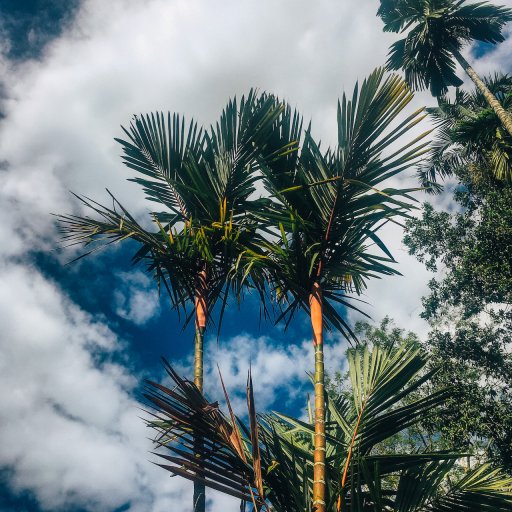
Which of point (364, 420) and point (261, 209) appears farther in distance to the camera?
point (261, 209)

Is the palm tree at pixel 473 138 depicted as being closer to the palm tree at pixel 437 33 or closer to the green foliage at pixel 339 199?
the palm tree at pixel 437 33

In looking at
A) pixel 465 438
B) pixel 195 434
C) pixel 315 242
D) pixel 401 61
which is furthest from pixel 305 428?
pixel 401 61

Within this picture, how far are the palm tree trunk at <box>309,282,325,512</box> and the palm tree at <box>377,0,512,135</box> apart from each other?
347 inches

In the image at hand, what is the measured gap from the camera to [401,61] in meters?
11.9

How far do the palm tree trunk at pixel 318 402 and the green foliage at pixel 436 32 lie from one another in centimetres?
1026

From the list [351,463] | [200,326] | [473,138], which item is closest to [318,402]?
[351,463]

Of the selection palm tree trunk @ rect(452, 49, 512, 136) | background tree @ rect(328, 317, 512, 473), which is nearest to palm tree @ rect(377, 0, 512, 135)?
palm tree trunk @ rect(452, 49, 512, 136)

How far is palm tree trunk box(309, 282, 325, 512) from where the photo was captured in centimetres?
216

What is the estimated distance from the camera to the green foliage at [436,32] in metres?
10.4

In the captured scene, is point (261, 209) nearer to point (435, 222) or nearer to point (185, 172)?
point (185, 172)

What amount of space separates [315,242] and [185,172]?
63.4 inches

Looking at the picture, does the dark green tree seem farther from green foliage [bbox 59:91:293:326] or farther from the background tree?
green foliage [bbox 59:91:293:326]

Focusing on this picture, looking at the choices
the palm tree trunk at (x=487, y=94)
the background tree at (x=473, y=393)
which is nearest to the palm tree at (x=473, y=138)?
the palm tree trunk at (x=487, y=94)

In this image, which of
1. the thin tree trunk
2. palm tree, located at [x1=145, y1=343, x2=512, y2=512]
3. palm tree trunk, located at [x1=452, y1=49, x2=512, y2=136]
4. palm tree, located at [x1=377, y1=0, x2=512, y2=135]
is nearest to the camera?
palm tree, located at [x1=145, y1=343, x2=512, y2=512]
